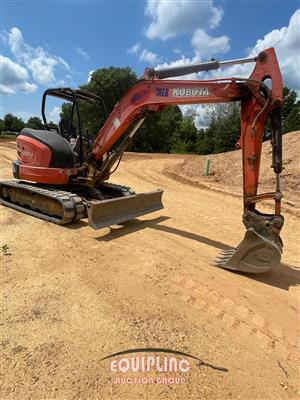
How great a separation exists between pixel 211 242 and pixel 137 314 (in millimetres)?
2457

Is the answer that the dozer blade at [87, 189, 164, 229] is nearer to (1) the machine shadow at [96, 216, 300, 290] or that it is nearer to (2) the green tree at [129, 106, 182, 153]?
(1) the machine shadow at [96, 216, 300, 290]

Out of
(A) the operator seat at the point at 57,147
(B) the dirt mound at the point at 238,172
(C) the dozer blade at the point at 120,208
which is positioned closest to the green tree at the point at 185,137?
(B) the dirt mound at the point at 238,172

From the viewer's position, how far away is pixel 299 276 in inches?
156

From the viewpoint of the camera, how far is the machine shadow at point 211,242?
3752 mm

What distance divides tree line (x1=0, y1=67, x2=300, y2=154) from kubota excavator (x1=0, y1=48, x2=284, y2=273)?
19.9 m

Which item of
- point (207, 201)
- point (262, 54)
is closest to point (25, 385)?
point (262, 54)

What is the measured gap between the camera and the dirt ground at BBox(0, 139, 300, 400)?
210 cm

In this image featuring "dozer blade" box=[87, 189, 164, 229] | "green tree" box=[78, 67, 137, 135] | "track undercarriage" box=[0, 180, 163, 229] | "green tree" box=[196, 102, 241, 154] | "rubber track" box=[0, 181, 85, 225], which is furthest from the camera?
"green tree" box=[78, 67, 137, 135]

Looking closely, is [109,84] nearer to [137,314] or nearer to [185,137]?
[185,137]

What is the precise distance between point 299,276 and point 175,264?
1670 mm

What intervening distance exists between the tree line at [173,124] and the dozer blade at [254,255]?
2332 centimetres

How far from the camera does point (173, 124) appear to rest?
3944 centimetres

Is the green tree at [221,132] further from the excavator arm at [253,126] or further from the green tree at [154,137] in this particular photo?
the excavator arm at [253,126]
